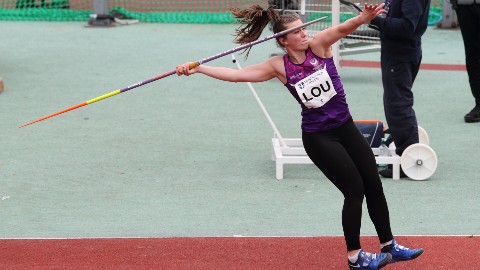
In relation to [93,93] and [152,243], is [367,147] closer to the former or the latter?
[152,243]

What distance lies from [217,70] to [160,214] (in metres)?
1.61

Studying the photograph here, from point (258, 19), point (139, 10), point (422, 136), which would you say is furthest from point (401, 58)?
point (139, 10)

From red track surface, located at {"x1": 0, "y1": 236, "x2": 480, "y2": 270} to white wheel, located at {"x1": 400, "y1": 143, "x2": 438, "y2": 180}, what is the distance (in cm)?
157

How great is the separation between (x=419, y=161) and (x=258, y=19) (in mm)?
2607

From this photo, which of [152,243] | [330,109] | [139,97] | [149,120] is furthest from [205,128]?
[330,109]

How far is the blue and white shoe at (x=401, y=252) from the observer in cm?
615

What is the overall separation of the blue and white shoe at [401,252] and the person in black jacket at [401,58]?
231 cm

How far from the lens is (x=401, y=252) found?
617 centimetres

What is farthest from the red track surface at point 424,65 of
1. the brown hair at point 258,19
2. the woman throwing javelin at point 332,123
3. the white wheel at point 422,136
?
the woman throwing javelin at point 332,123

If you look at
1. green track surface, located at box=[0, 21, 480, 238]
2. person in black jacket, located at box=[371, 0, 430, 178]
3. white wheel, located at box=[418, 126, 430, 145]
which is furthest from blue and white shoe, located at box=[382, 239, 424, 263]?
white wheel, located at box=[418, 126, 430, 145]

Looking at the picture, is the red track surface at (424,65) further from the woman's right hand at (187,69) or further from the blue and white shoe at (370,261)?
the blue and white shoe at (370,261)

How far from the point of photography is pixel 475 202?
25.4 ft

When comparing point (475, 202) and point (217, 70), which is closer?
point (217, 70)

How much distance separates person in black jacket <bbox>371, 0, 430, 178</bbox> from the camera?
7.99 meters
